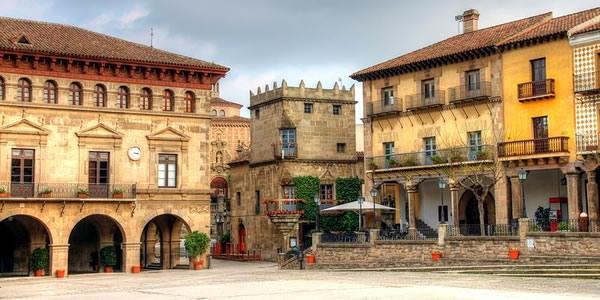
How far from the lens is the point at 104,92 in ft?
144

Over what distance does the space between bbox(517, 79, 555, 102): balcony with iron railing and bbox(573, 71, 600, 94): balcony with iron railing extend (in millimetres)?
1198

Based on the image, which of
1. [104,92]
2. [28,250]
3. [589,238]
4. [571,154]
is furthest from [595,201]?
[28,250]

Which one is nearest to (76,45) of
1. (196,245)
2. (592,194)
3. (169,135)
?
(169,135)

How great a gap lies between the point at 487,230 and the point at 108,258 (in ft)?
59.7

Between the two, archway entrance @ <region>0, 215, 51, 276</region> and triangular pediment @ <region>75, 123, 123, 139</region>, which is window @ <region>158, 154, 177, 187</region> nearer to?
triangular pediment @ <region>75, 123, 123, 139</region>

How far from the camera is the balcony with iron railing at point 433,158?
44312 millimetres

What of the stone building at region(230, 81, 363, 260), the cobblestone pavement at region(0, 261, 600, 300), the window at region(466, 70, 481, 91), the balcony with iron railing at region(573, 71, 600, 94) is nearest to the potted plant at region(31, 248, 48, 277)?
the cobblestone pavement at region(0, 261, 600, 300)

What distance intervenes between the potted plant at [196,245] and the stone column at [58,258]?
20.1 ft

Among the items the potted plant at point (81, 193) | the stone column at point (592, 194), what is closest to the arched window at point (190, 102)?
the potted plant at point (81, 193)

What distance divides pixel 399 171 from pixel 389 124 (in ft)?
10.2

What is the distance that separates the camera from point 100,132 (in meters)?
43.3

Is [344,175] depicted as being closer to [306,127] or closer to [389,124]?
[306,127]

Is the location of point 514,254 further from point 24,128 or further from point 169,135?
point 24,128

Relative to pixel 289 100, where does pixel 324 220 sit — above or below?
below
